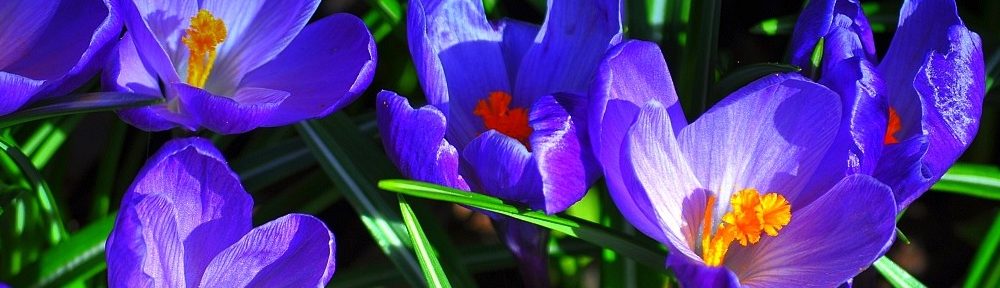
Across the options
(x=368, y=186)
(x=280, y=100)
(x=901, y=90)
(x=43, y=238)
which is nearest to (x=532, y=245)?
(x=368, y=186)

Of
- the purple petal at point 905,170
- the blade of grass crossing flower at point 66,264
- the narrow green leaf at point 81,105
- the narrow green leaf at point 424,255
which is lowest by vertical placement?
the blade of grass crossing flower at point 66,264

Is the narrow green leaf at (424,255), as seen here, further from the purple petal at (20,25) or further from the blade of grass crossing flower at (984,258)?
the blade of grass crossing flower at (984,258)

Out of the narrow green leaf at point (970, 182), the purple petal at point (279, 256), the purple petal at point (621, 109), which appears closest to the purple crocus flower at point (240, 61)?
the purple petal at point (279, 256)

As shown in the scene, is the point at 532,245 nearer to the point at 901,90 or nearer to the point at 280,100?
the point at 280,100

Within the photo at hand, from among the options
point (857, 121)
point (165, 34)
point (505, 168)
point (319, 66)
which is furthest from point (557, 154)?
point (165, 34)

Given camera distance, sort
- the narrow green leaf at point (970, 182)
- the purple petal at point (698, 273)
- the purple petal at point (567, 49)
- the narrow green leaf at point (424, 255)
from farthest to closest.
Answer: the narrow green leaf at point (970, 182) < the purple petal at point (567, 49) < the narrow green leaf at point (424, 255) < the purple petal at point (698, 273)
